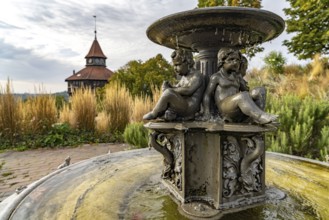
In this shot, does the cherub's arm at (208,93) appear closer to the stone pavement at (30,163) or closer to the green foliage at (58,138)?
the stone pavement at (30,163)

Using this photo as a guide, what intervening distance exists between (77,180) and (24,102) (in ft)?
21.3

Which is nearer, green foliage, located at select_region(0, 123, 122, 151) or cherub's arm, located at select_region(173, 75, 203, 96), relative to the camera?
cherub's arm, located at select_region(173, 75, 203, 96)

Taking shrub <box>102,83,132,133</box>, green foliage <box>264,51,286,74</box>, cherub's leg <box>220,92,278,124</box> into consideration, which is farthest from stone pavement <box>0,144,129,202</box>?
green foliage <box>264,51,286,74</box>

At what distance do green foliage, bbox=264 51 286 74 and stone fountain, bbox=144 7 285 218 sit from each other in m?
14.8

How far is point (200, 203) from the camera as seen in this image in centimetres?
162

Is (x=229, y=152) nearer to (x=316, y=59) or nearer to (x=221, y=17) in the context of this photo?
(x=221, y=17)

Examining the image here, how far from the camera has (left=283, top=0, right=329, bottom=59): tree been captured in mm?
14250

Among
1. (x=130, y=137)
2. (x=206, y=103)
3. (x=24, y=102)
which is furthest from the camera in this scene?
(x=24, y=102)

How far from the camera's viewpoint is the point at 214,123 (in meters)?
1.61

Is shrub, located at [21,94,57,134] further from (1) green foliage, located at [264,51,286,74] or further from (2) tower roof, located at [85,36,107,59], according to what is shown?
(2) tower roof, located at [85,36,107,59]

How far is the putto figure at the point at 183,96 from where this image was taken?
1.69 metres

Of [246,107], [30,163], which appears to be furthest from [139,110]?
Answer: [246,107]

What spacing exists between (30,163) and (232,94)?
456 cm

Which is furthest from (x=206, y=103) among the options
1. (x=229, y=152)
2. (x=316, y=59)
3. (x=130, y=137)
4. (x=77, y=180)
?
(x=316, y=59)
